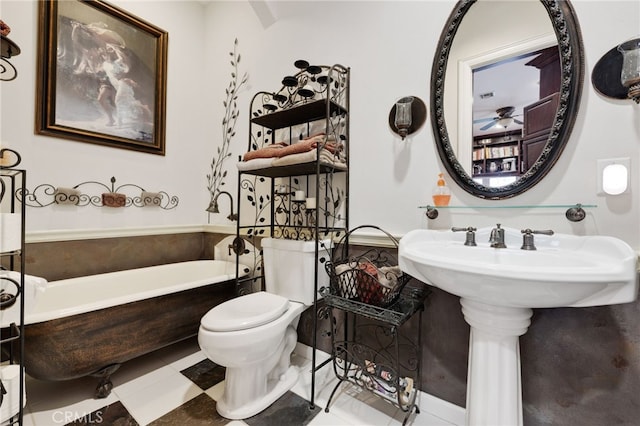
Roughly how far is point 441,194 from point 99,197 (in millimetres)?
2314

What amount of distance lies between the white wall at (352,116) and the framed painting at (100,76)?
78 millimetres

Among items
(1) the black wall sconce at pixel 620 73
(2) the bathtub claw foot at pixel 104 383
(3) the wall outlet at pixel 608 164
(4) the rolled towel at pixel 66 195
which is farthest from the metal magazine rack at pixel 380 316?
(4) the rolled towel at pixel 66 195

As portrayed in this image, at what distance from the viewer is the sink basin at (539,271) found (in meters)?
0.68

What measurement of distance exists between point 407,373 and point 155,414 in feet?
4.13

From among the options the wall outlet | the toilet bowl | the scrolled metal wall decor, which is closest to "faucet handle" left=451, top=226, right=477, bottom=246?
the wall outlet

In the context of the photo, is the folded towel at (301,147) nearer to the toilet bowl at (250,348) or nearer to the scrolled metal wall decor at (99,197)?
the toilet bowl at (250,348)

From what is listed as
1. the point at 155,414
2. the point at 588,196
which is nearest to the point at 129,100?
the point at 155,414

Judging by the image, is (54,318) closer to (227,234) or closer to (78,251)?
(78,251)

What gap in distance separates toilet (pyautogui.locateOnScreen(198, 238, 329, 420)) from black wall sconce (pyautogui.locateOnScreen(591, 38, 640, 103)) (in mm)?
1382

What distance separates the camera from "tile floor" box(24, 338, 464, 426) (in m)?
1.25

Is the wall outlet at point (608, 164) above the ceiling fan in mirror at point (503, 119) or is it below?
below

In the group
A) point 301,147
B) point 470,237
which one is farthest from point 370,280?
point 301,147

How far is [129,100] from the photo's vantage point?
214 cm

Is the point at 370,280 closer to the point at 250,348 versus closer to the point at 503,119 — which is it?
the point at 250,348
